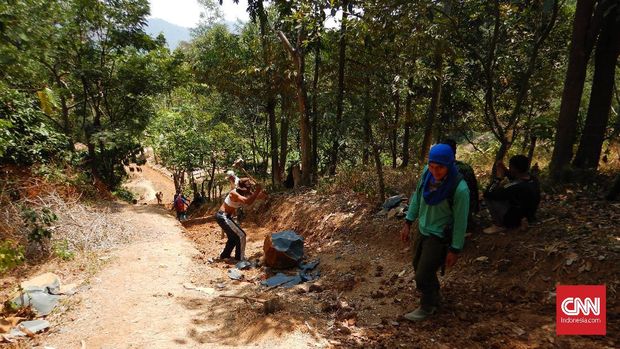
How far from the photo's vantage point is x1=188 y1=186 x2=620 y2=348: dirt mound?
3.37m

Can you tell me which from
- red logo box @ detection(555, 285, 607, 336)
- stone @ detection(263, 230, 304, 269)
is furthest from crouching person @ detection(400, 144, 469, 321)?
stone @ detection(263, 230, 304, 269)

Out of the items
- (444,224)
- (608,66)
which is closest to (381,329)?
(444,224)

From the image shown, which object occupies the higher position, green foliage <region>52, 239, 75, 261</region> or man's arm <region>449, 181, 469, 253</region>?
man's arm <region>449, 181, 469, 253</region>

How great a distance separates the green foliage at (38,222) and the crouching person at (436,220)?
6.45 m

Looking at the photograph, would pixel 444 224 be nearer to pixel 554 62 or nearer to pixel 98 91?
pixel 554 62

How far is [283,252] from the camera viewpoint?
22.3 ft

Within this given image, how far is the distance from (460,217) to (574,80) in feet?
14.0

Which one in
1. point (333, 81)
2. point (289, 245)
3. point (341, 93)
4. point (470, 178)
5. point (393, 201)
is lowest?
point (289, 245)

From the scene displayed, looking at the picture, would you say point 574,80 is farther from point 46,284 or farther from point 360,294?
point 46,284

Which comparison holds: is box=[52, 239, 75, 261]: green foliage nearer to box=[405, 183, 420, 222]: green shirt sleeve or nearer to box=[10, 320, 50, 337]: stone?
box=[10, 320, 50, 337]: stone

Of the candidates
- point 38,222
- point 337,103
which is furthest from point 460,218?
point 38,222

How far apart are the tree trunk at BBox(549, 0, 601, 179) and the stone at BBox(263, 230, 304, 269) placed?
4693 millimetres

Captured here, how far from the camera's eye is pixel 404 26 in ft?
21.1

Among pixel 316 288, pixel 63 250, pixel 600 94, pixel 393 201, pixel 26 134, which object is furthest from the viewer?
pixel 26 134
